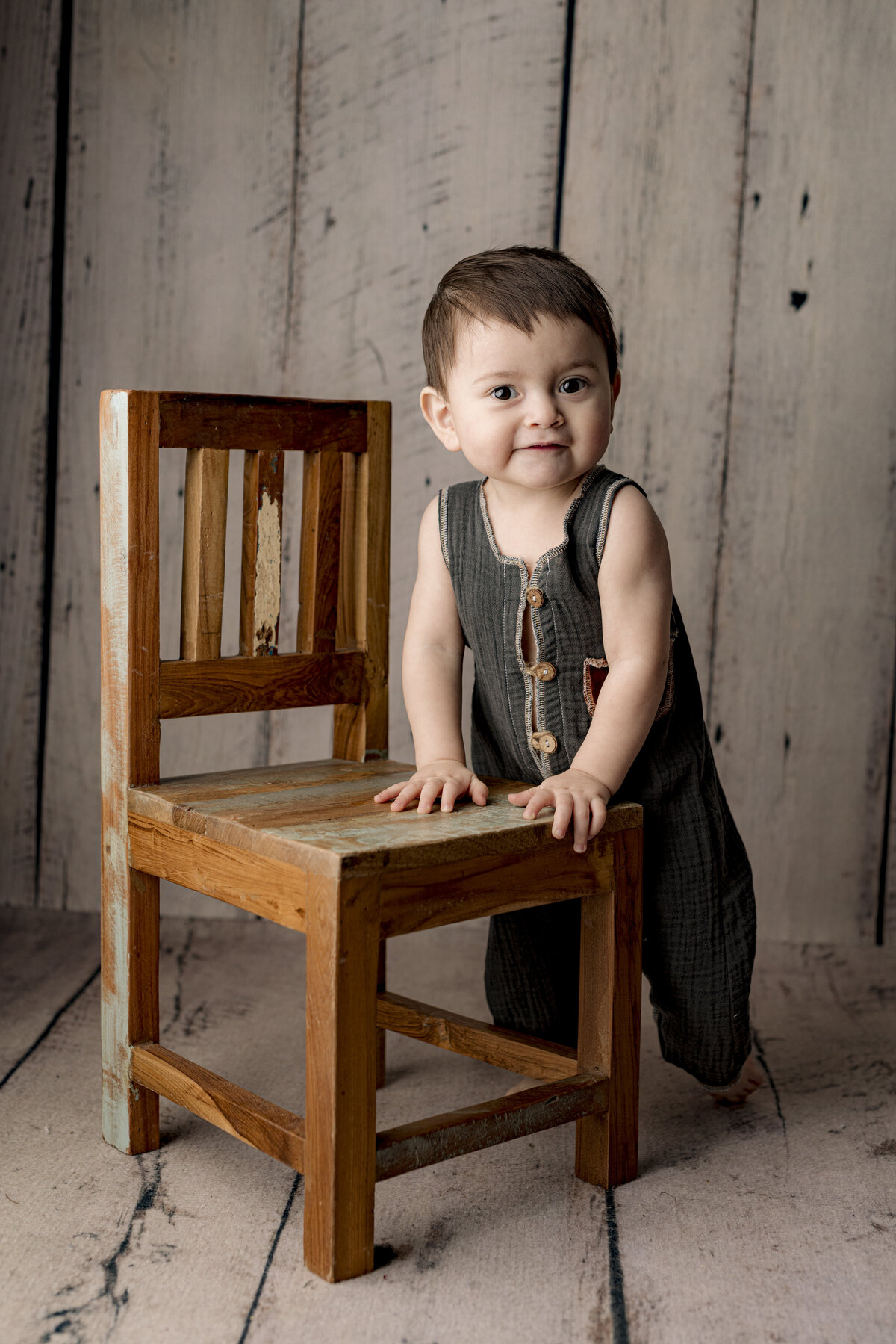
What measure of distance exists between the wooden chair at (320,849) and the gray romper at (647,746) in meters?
0.09

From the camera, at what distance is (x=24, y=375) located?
1.66 m

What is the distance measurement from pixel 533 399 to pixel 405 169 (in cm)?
72

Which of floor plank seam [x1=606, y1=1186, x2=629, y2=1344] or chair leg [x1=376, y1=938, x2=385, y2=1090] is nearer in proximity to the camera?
floor plank seam [x1=606, y1=1186, x2=629, y2=1344]

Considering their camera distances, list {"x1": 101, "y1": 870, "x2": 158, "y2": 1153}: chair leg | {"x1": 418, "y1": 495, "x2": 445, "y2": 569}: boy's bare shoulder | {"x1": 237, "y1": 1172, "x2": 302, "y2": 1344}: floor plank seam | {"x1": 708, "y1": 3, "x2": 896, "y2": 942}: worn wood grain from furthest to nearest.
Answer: {"x1": 708, "y1": 3, "x2": 896, "y2": 942}: worn wood grain, {"x1": 418, "y1": 495, "x2": 445, "y2": 569}: boy's bare shoulder, {"x1": 101, "y1": 870, "x2": 158, "y2": 1153}: chair leg, {"x1": 237, "y1": 1172, "x2": 302, "y2": 1344}: floor plank seam

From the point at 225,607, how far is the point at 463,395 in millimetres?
697

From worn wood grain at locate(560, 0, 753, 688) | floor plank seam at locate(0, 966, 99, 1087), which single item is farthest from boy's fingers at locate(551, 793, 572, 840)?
worn wood grain at locate(560, 0, 753, 688)

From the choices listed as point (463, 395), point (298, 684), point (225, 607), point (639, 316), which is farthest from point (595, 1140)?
point (639, 316)

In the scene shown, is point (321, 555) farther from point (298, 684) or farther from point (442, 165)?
point (442, 165)

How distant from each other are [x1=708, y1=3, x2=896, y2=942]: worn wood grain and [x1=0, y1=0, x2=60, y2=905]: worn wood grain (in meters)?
0.90

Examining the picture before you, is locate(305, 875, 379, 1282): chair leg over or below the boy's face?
below

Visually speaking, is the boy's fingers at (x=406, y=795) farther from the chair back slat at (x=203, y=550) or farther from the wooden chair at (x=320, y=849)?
the chair back slat at (x=203, y=550)

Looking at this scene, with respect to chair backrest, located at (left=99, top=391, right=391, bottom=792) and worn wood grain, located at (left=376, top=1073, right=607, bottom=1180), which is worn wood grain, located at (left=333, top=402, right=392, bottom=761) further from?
worn wood grain, located at (left=376, top=1073, right=607, bottom=1180)

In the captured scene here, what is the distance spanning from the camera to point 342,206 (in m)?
1.63

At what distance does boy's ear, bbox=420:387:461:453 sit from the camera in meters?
1.13
